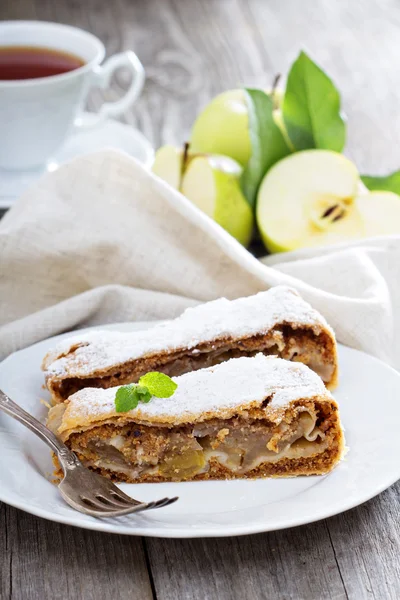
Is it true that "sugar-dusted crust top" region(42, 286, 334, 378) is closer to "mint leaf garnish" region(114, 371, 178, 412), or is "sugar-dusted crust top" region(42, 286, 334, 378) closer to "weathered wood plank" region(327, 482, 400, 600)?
"mint leaf garnish" region(114, 371, 178, 412)

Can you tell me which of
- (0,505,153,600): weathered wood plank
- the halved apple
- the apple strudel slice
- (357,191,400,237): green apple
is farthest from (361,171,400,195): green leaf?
(0,505,153,600): weathered wood plank

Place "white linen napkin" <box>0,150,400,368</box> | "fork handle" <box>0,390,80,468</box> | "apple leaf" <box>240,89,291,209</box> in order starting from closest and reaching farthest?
1. "fork handle" <box>0,390,80,468</box>
2. "white linen napkin" <box>0,150,400,368</box>
3. "apple leaf" <box>240,89,291,209</box>

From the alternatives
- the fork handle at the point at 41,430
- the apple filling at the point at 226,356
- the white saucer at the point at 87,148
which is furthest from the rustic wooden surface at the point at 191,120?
the apple filling at the point at 226,356

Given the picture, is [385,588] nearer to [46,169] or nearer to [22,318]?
[22,318]

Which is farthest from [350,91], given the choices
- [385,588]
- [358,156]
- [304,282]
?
[385,588]

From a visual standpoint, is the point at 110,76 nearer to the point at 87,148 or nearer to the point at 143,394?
the point at 87,148

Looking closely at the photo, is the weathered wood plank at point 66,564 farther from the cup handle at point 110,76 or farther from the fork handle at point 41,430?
the cup handle at point 110,76
